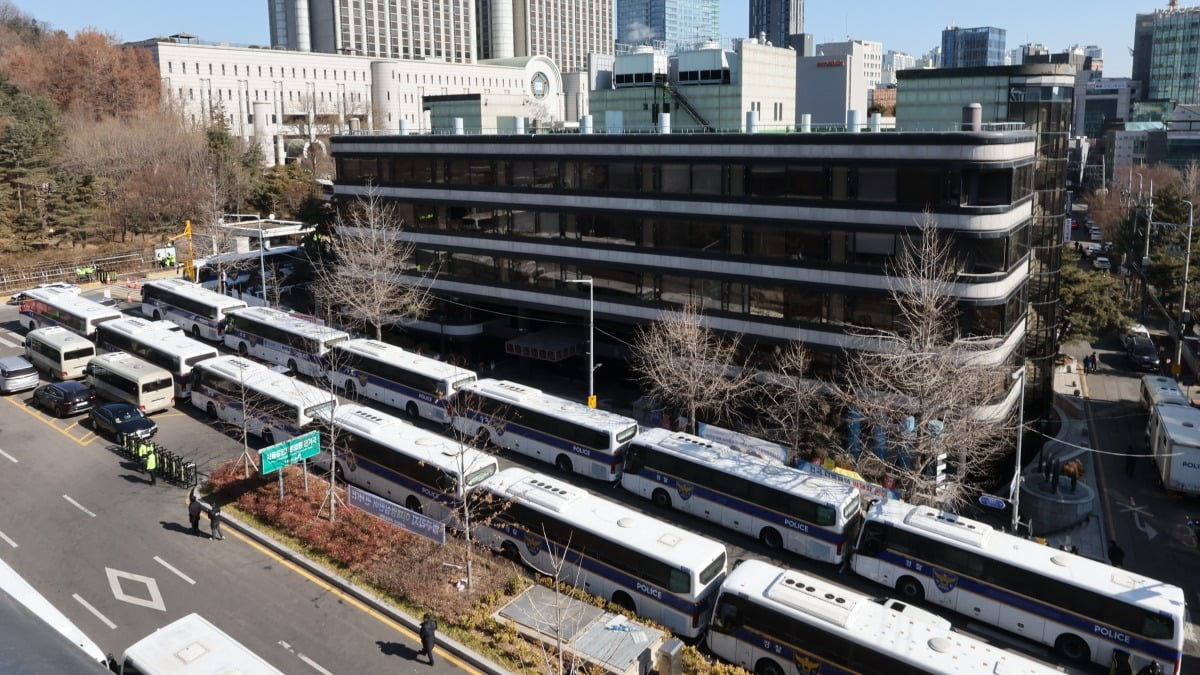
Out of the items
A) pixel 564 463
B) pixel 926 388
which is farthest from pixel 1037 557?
pixel 564 463

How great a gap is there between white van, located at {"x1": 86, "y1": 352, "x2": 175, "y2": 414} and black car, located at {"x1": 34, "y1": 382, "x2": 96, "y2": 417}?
35.8 inches

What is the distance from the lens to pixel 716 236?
1683 inches

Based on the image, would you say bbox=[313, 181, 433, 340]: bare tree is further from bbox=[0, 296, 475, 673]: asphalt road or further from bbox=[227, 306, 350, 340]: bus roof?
bbox=[0, 296, 475, 673]: asphalt road

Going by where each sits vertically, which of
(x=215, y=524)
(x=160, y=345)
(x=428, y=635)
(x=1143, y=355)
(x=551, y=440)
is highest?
(x=160, y=345)

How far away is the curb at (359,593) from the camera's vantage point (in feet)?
78.3

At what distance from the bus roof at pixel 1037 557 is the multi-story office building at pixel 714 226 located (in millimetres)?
11205

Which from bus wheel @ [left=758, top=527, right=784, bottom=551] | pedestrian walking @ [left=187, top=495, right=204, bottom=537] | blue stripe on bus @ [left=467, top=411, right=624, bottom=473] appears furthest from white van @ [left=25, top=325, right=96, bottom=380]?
bus wheel @ [left=758, top=527, right=784, bottom=551]

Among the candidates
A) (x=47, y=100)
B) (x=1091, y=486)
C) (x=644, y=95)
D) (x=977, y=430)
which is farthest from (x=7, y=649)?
(x=47, y=100)

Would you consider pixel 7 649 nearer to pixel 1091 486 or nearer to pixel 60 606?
pixel 60 606

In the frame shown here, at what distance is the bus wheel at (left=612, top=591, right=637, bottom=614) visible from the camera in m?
26.6

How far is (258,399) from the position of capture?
1543 inches

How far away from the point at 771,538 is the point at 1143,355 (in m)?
41.4

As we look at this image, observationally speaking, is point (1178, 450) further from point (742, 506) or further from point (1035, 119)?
point (742, 506)

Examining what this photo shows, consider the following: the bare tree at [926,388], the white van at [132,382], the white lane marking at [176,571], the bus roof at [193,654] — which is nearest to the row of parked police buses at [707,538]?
the white van at [132,382]
